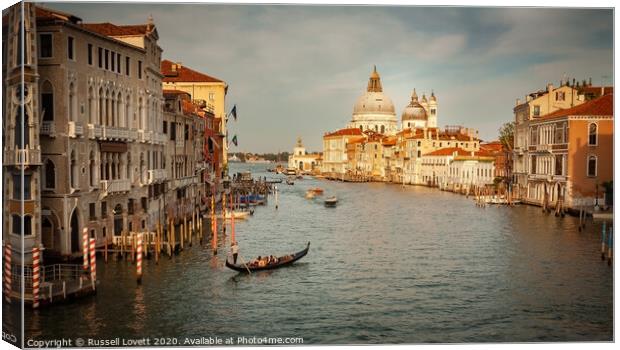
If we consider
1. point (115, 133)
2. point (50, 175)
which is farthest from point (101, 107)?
point (50, 175)

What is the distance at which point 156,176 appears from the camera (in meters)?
8.61

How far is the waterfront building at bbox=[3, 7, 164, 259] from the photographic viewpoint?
668 centimetres

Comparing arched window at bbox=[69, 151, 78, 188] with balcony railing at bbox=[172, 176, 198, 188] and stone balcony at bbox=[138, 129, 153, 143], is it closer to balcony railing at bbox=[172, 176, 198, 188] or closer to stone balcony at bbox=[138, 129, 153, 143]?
stone balcony at bbox=[138, 129, 153, 143]

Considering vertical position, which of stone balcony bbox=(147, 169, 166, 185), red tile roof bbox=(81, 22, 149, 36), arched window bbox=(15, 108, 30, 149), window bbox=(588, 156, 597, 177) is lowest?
stone balcony bbox=(147, 169, 166, 185)

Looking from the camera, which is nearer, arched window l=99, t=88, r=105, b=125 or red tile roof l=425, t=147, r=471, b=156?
arched window l=99, t=88, r=105, b=125

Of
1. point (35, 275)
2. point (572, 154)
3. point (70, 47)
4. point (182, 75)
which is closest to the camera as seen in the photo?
point (35, 275)

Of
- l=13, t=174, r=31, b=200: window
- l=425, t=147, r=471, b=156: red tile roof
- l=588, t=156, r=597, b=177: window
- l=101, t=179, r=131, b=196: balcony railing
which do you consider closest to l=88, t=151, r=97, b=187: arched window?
l=101, t=179, r=131, b=196: balcony railing

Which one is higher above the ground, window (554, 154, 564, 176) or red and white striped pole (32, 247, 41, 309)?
window (554, 154, 564, 176)

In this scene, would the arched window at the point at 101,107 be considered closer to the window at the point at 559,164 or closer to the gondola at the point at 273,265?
the gondola at the point at 273,265

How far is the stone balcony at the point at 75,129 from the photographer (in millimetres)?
6895

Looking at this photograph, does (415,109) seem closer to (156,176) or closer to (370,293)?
(156,176)

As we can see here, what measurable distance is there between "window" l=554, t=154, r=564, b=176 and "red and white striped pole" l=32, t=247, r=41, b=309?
24.1 feet

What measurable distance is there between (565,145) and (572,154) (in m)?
0.89

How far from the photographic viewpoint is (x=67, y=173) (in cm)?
707
